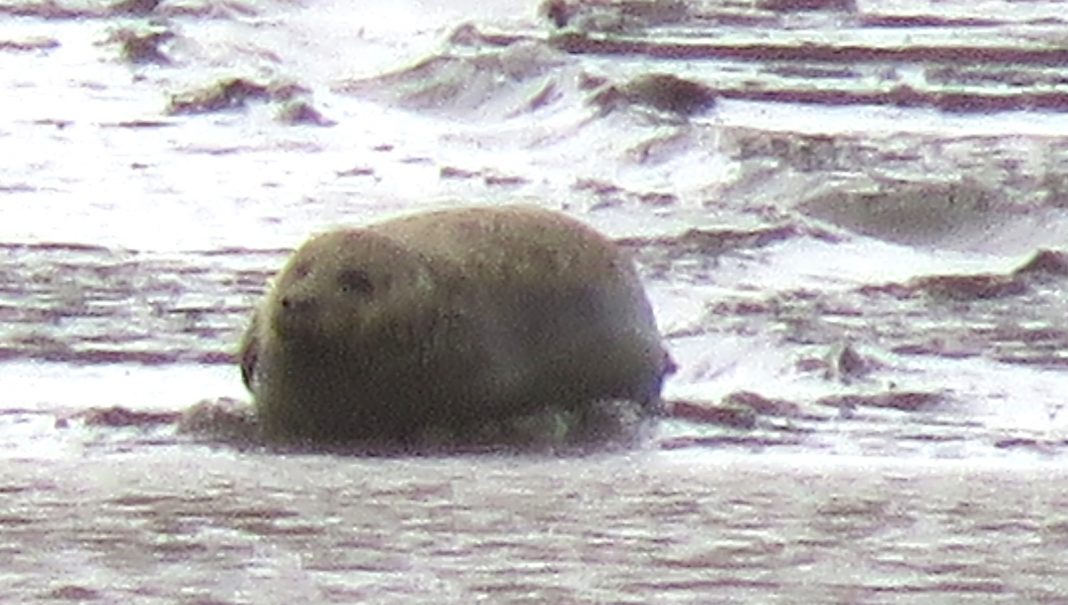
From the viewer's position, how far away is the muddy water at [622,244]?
2842 mm

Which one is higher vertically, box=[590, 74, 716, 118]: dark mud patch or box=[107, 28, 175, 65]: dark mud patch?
box=[590, 74, 716, 118]: dark mud patch

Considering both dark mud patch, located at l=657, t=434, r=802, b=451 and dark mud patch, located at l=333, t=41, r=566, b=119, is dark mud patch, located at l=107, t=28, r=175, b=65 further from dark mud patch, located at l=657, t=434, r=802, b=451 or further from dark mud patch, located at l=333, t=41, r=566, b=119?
dark mud patch, located at l=657, t=434, r=802, b=451

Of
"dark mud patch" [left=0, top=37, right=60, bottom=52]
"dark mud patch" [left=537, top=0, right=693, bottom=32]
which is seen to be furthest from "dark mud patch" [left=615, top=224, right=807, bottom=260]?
"dark mud patch" [left=0, top=37, right=60, bottom=52]

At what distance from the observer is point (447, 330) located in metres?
5.71

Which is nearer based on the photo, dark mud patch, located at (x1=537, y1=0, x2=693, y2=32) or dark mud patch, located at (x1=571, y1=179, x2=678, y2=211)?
dark mud patch, located at (x1=571, y1=179, x2=678, y2=211)

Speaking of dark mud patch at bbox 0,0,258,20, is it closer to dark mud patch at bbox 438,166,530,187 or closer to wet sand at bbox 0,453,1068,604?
dark mud patch at bbox 438,166,530,187

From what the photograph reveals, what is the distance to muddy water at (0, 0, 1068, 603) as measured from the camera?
2.84 metres

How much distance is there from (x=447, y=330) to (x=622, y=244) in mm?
2274

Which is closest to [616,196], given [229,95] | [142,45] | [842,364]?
[229,95]

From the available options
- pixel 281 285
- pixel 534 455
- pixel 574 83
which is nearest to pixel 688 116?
pixel 574 83

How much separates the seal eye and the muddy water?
34 centimetres

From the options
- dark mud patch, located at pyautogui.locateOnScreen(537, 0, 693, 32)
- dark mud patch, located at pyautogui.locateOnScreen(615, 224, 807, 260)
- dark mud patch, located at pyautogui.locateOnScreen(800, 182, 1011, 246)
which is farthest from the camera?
dark mud patch, located at pyautogui.locateOnScreen(537, 0, 693, 32)

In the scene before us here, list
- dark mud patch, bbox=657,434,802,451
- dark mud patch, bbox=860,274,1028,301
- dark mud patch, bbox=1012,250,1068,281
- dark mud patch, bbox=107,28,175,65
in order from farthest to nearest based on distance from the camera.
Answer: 1. dark mud patch, bbox=107,28,175,65
2. dark mud patch, bbox=1012,250,1068,281
3. dark mud patch, bbox=860,274,1028,301
4. dark mud patch, bbox=657,434,802,451

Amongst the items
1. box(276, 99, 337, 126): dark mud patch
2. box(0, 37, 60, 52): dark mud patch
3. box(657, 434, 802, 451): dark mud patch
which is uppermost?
box(657, 434, 802, 451): dark mud patch
